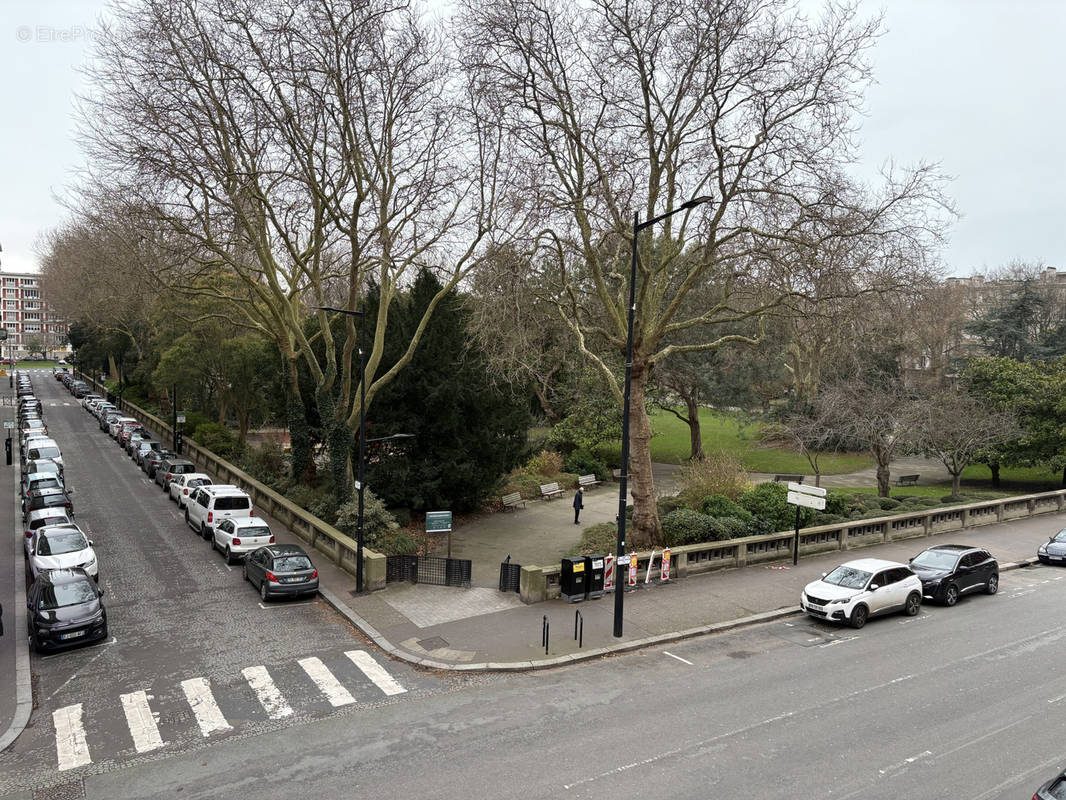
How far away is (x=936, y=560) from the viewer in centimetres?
1927

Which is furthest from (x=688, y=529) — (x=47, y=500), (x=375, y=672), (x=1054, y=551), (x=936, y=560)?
(x=47, y=500)

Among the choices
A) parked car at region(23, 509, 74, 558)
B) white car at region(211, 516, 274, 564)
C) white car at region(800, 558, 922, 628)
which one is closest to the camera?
white car at region(800, 558, 922, 628)

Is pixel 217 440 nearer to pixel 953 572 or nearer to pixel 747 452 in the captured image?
pixel 747 452

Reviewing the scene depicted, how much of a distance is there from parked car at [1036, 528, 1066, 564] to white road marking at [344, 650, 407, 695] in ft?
74.8

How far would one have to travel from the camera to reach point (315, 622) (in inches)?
659

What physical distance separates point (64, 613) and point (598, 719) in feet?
38.0

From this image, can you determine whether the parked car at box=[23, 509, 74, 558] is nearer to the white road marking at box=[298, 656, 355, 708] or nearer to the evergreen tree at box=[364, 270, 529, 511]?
the evergreen tree at box=[364, 270, 529, 511]

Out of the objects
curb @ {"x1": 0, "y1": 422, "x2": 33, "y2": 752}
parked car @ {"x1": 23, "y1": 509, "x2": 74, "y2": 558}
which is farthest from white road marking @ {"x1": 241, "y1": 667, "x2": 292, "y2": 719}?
parked car @ {"x1": 23, "y1": 509, "x2": 74, "y2": 558}

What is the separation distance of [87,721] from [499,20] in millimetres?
19501

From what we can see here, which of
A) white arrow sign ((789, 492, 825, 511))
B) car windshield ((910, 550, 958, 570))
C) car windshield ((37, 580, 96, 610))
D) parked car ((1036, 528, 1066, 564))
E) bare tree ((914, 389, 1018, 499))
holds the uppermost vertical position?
bare tree ((914, 389, 1018, 499))

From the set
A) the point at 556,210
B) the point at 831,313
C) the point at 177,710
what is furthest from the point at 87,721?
the point at 831,313

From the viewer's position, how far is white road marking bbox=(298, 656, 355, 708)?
12430 mm

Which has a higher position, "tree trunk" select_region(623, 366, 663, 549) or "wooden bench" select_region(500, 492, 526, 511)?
"tree trunk" select_region(623, 366, 663, 549)

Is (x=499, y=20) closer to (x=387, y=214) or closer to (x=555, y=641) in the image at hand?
(x=387, y=214)
